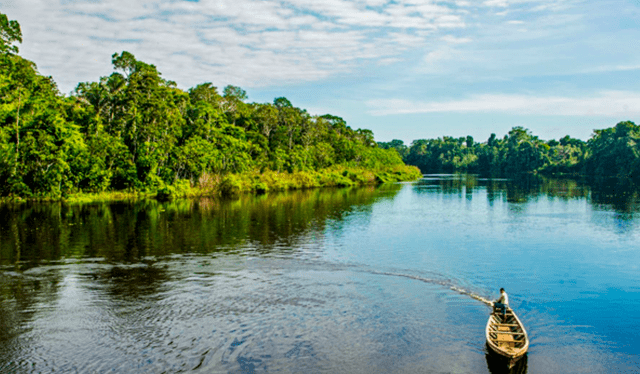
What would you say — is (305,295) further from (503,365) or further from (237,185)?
(237,185)

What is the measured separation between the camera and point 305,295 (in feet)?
83.9

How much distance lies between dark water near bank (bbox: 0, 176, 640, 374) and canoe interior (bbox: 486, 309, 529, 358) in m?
0.77

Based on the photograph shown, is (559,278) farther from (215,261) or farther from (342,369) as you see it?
(215,261)

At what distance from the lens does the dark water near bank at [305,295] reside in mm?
18344

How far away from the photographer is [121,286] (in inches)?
1047

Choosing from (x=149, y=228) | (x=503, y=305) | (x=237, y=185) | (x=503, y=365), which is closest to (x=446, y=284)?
(x=503, y=305)

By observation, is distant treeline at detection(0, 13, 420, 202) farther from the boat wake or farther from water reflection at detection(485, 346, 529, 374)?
water reflection at detection(485, 346, 529, 374)

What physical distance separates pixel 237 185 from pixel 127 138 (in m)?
19.9

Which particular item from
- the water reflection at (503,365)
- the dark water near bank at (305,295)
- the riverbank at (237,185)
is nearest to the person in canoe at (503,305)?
the dark water near bank at (305,295)

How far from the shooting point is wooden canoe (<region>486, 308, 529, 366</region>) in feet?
56.7

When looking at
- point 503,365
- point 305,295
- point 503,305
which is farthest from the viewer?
point 305,295

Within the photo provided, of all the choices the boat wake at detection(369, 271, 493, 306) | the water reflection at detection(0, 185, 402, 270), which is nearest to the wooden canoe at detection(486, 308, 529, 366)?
the boat wake at detection(369, 271, 493, 306)

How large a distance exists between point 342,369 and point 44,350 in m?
12.0

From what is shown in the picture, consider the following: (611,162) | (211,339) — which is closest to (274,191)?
(211,339)
